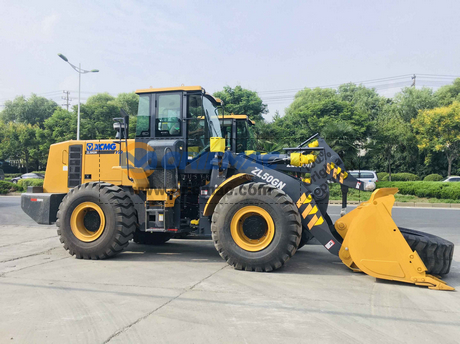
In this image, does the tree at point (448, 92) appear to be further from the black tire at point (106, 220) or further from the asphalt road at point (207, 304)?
the black tire at point (106, 220)

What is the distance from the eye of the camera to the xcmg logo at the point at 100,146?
758cm

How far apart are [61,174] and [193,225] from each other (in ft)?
10.6

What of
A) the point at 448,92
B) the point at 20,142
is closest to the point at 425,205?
the point at 448,92

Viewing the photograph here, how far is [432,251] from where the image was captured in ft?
18.7

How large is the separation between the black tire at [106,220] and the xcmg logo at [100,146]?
86 centimetres

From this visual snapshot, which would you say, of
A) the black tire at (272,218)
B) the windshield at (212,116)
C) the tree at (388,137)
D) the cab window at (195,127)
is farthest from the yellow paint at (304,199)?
the tree at (388,137)

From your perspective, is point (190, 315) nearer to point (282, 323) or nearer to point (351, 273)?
point (282, 323)

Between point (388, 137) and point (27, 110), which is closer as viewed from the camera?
point (388, 137)

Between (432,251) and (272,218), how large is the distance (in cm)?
246

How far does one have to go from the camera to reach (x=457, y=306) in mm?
4648

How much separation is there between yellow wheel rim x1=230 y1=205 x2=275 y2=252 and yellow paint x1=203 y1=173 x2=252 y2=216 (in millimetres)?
567

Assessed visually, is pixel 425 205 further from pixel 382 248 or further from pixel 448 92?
Result: pixel 448 92

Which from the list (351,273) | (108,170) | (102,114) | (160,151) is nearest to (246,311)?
(351,273)

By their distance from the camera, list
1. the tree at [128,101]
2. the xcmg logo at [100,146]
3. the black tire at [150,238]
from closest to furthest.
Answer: the xcmg logo at [100,146] → the black tire at [150,238] → the tree at [128,101]
